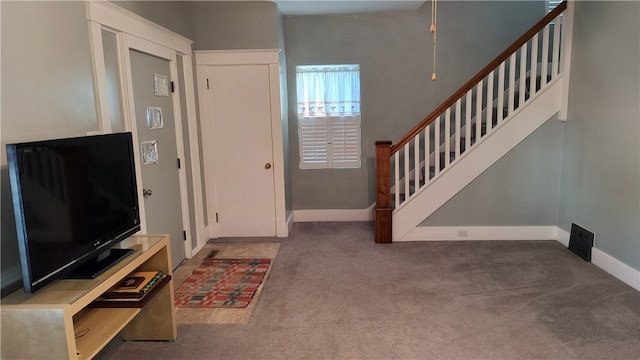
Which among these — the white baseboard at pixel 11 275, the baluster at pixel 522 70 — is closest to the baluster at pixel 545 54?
the baluster at pixel 522 70

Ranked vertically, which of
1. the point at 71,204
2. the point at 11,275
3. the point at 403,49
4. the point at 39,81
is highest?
the point at 403,49

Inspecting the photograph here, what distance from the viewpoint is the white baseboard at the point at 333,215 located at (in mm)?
5352

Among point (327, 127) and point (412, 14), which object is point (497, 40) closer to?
point (412, 14)

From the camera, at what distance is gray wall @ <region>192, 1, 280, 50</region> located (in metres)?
4.29

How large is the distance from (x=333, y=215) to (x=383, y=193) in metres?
1.19

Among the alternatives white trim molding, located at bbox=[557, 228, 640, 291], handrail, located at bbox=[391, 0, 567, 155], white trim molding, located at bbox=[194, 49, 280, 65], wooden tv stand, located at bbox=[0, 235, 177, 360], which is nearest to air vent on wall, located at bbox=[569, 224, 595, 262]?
white trim molding, located at bbox=[557, 228, 640, 291]

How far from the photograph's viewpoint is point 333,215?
5.38m

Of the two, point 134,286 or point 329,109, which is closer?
point 134,286

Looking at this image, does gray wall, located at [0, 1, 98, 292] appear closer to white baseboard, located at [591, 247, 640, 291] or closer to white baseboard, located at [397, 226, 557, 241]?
white baseboard, located at [397, 226, 557, 241]

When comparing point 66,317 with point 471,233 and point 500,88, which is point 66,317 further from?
point 500,88

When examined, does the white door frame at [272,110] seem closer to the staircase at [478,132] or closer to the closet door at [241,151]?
the closet door at [241,151]

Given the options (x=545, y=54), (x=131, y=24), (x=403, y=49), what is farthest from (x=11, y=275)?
(x=545, y=54)

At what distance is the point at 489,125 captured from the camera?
4.20 metres

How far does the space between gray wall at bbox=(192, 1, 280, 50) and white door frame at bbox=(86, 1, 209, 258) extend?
0.83ft
